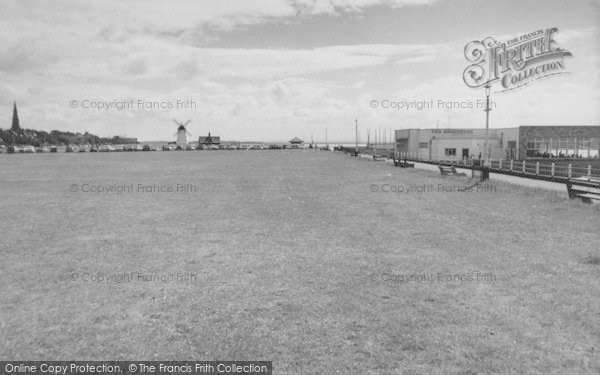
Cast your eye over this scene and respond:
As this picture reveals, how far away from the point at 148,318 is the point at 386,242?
21.9 feet

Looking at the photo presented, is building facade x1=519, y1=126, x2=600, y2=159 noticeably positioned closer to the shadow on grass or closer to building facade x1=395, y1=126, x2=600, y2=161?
building facade x1=395, y1=126, x2=600, y2=161

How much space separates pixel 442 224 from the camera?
14102 millimetres

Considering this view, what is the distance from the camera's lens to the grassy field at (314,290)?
555 cm

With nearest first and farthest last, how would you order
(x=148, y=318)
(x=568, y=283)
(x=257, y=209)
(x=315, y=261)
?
(x=148, y=318) → (x=568, y=283) → (x=315, y=261) → (x=257, y=209)

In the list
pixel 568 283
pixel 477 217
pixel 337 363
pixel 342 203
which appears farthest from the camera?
pixel 342 203

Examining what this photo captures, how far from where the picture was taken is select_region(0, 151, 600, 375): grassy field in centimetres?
555

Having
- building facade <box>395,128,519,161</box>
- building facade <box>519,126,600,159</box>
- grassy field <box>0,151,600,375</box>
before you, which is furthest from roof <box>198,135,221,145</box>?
grassy field <box>0,151,600,375</box>

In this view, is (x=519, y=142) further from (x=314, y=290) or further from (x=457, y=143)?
(x=314, y=290)

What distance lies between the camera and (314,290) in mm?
7766

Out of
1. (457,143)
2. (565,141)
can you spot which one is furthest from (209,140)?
(565,141)

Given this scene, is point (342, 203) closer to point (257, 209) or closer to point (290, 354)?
point (257, 209)

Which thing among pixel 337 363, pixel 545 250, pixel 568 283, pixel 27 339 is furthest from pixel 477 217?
pixel 27 339

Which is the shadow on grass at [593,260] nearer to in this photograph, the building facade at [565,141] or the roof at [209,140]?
the building facade at [565,141]

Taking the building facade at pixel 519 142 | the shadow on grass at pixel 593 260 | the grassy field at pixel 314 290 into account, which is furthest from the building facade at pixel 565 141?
the shadow on grass at pixel 593 260
